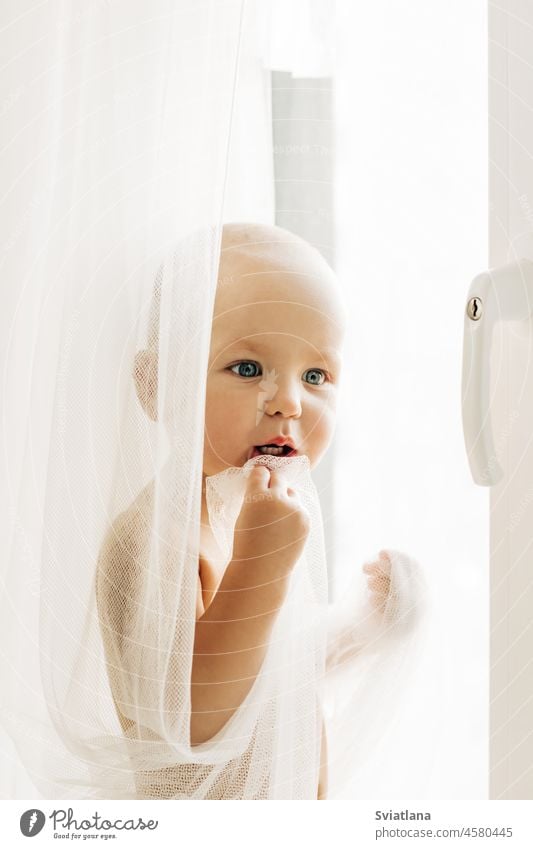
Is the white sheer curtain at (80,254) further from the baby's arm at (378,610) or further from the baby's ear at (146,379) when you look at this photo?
the baby's arm at (378,610)

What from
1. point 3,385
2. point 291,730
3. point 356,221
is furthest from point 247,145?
point 291,730

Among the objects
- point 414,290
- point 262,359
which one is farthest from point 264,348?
point 414,290

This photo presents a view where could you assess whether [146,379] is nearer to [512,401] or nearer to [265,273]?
[265,273]

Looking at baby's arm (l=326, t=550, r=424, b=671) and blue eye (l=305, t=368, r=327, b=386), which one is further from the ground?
blue eye (l=305, t=368, r=327, b=386)

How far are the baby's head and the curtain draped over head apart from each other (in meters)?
0.02

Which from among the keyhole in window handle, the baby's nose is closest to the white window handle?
the keyhole in window handle

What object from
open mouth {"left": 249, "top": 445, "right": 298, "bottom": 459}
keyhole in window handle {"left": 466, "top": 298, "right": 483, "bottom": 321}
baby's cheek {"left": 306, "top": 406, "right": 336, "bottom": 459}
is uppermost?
keyhole in window handle {"left": 466, "top": 298, "right": 483, "bottom": 321}

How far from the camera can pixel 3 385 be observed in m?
0.71

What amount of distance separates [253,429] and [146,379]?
0.07m

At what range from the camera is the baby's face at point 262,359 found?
61 cm

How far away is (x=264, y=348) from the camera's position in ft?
1.99

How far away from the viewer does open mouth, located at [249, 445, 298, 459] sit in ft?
2.03

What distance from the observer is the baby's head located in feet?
1.99

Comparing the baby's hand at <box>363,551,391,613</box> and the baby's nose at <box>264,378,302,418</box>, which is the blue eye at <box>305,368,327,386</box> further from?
the baby's hand at <box>363,551,391,613</box>
